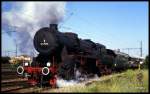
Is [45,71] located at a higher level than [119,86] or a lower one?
higher

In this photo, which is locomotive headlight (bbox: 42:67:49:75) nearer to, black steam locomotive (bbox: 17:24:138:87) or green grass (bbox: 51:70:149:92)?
black steam locomotive (bbox: 17:24:138:87)

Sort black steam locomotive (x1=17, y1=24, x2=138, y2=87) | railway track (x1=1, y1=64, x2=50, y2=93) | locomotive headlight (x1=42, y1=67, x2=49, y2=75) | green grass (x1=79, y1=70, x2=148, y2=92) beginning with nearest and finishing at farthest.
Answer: green grass (x1=79, y1=70, x2=148, y2=92)
railway track (x1=1, y1=64, x2=50, y2=93)
locomotive headlight (x1=42, y1=67, x2=49, y2=75)
black steam locomotive (x1=17, y1=24, x2=138, y2=87)

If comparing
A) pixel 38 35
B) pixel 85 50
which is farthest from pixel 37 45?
pixel 85 50

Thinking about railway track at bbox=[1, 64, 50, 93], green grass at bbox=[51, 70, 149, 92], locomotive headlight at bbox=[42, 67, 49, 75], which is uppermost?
locomotive headlight at bbox=[42, 67, 49, 75]

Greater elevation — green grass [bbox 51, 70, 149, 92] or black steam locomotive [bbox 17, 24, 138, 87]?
black steam locomotive [bbox 17, 24, 138, 87]

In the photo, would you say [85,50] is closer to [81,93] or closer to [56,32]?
[56,32]

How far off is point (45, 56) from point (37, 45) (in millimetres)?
807

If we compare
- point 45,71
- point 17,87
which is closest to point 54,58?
point 45,71

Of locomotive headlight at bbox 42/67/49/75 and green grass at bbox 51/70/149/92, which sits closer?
green grass at bbox 51/70/149/92

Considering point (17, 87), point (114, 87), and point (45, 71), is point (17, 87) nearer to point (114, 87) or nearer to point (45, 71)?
point (45, 71)

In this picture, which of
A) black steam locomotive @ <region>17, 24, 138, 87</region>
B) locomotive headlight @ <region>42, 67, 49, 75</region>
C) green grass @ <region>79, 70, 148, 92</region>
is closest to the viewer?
green grass @ <region>79, 70, 148, 92</region>

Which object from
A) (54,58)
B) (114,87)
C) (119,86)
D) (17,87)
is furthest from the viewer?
(54,58)

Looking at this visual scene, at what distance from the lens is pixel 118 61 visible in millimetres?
36406

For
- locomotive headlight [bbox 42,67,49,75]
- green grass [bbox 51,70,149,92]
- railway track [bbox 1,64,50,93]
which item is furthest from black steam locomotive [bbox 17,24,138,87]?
green grass [bbox 51,70,149,92]
